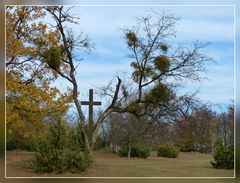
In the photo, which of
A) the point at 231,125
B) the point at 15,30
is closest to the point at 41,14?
the point at 15,30

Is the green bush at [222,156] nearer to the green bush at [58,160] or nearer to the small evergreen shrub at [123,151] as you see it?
the small evergreen shrub at [123,151]

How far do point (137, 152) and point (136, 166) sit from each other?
0.73ft

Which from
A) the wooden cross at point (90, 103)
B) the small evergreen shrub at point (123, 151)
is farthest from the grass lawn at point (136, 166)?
the wooden cross at point (90, 103)

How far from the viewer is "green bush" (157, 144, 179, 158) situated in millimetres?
4098

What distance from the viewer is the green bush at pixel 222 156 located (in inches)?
142

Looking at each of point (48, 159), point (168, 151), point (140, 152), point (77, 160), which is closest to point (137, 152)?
point (140, 152)

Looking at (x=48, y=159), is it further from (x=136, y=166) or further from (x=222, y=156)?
(x=222, y=156)

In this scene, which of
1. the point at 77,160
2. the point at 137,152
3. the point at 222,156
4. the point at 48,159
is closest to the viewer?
the point at 222,156

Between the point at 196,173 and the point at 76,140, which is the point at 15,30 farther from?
the point at 196,173

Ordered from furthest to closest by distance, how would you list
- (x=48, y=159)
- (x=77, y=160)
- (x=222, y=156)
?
1. (x=77, y=160)
2. (x=48, y=159)
3. (x=222, y=156)

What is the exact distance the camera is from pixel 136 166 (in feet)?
13.6

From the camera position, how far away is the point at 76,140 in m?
4.65

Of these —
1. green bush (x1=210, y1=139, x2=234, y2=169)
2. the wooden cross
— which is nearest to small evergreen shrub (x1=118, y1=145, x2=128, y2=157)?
the wooden cross

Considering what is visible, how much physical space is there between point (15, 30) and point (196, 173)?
2.24 metres
